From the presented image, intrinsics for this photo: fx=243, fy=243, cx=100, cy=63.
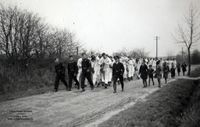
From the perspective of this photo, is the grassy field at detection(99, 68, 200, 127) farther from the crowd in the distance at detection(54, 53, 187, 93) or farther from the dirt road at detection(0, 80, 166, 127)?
the crowd in the distance at detection(54, 53, 187, 93)

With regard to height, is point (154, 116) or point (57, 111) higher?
point (57, 111)

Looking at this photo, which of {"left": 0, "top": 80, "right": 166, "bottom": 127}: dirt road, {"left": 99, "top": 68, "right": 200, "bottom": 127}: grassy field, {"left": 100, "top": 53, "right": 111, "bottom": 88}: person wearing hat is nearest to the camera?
{"left": 0, "top": 80, "right": 166, "bottom": 127}: dirt road

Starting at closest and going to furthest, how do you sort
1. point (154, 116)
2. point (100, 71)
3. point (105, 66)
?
1. point (154, 116)
2. point (100, 71)
3. point (105, 66)

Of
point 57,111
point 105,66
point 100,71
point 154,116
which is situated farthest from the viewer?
point 105,66

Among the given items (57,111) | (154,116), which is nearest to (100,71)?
(154,116)

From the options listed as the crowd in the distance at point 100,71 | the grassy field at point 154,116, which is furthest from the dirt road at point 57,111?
the crowd in the distance at point 100,71

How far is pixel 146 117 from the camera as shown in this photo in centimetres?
877

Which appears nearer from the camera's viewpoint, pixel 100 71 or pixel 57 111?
pixel 57 111

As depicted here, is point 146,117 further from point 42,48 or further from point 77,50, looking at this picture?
point 77,50

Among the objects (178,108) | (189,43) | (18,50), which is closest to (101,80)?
(178,108)

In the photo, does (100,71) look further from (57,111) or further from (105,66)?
(57,111)

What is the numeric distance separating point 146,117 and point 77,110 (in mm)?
2508

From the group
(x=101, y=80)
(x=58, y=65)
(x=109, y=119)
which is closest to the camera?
(x=109, y=119)

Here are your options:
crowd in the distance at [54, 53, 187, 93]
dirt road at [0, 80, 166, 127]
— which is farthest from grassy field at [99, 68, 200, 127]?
crowd in the distance at [54, 53, 187, 93]
